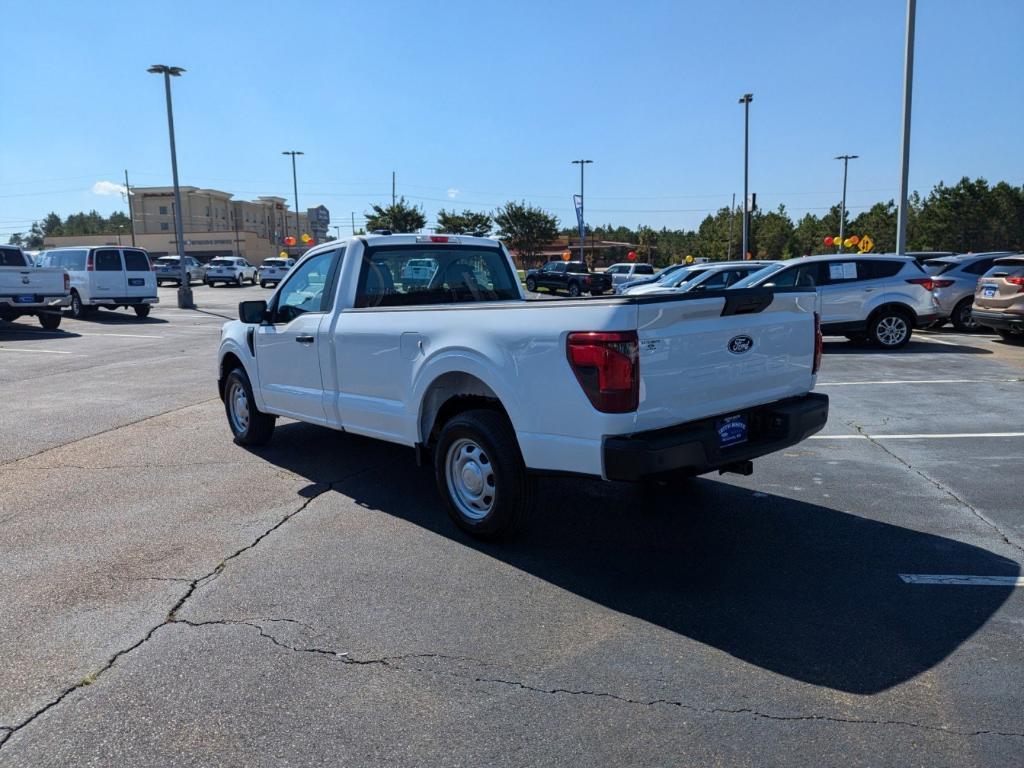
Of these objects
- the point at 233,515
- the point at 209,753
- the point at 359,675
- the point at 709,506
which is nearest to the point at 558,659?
the point at 359,675

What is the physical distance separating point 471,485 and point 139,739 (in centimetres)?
240

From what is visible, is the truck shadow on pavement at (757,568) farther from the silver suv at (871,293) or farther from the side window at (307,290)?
the silver suv at (871,293)

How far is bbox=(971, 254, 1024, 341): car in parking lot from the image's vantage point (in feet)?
46.6

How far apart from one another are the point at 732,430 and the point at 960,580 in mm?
1391

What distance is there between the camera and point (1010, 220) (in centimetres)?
6669

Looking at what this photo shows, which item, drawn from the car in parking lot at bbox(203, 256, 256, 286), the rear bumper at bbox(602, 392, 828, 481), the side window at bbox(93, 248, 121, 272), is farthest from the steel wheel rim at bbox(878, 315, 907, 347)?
the car in parking lot at bbox(203, 256, 256, 286)

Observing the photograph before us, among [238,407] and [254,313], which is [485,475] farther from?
[238,407]

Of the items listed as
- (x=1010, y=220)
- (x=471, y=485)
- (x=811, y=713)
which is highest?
(x=1010, y=220)

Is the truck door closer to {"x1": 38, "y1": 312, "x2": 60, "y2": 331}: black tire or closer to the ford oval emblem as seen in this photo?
the ford oval emblem

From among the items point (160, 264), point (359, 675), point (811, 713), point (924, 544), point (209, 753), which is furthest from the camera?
point (160, 264)

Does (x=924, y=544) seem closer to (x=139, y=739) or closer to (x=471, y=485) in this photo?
(x=471, y=485)

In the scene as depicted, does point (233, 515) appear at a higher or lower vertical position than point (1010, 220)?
lower

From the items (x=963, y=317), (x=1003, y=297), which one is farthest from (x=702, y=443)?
(x=963, y=317)

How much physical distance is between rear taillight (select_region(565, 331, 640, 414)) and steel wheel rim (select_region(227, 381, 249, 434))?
4485mm
